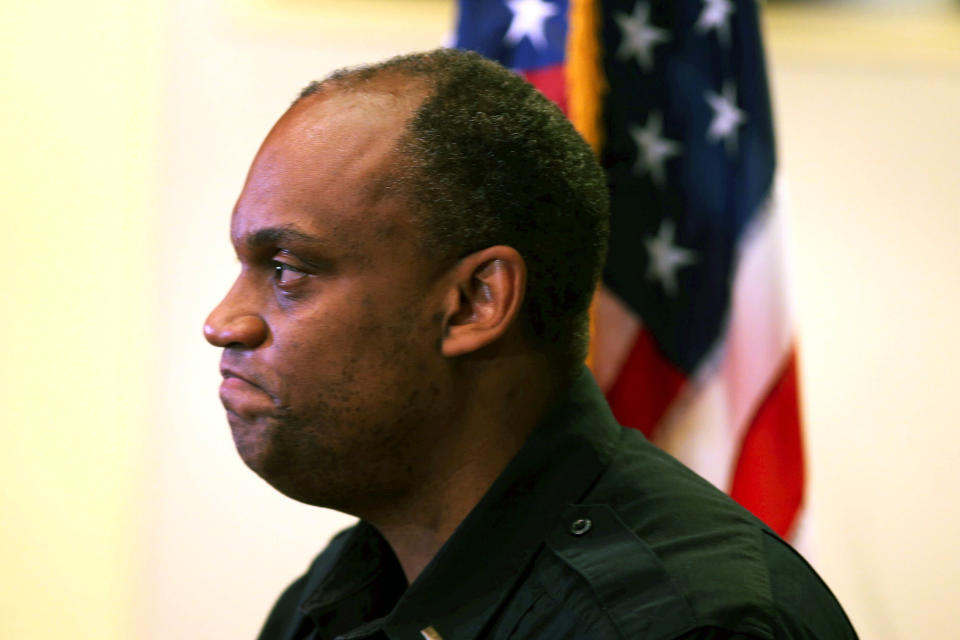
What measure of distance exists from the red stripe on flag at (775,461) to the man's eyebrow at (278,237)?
3.10 feet

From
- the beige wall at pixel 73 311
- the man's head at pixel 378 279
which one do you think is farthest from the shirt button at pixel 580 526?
the beige wall at pixel 73 311

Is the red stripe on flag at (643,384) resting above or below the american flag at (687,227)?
below

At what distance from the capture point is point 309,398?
880 millimetres

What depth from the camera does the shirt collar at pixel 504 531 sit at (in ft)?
2.85

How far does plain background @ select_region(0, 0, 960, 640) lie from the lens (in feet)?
7.00

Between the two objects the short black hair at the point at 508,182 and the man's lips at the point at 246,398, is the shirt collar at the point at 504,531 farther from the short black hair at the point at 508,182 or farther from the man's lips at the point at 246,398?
the man's lips at the point at 246,398

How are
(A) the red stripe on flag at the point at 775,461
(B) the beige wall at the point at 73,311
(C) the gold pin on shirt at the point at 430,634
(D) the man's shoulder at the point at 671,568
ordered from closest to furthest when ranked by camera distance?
(D) the man's shoulder at the point at 671,568 → (C) the gold pin on shirt at the point at 430,634 → (A) the red stripe on flag at the point at 775,461 → (B) the beige wall at the point at 73,311

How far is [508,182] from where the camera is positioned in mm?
913

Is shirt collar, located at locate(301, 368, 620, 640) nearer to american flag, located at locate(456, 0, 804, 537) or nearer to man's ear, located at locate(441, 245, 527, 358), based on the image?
man's ear, located at locate(441, 245, 527, 358)

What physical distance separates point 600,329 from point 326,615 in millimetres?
733

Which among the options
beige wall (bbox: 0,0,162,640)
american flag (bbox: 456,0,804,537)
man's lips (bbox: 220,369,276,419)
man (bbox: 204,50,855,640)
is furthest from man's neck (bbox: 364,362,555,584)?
beige wall (bbox: 0,0,162,640)

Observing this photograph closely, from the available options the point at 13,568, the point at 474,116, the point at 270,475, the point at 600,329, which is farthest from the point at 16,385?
the point at 474,116

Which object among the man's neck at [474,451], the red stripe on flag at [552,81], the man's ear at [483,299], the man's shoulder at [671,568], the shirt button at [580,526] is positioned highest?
the red stripe on flag at [552,81]

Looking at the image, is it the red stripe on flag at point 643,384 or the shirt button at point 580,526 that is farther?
the red stripe on flag at point 643,384
